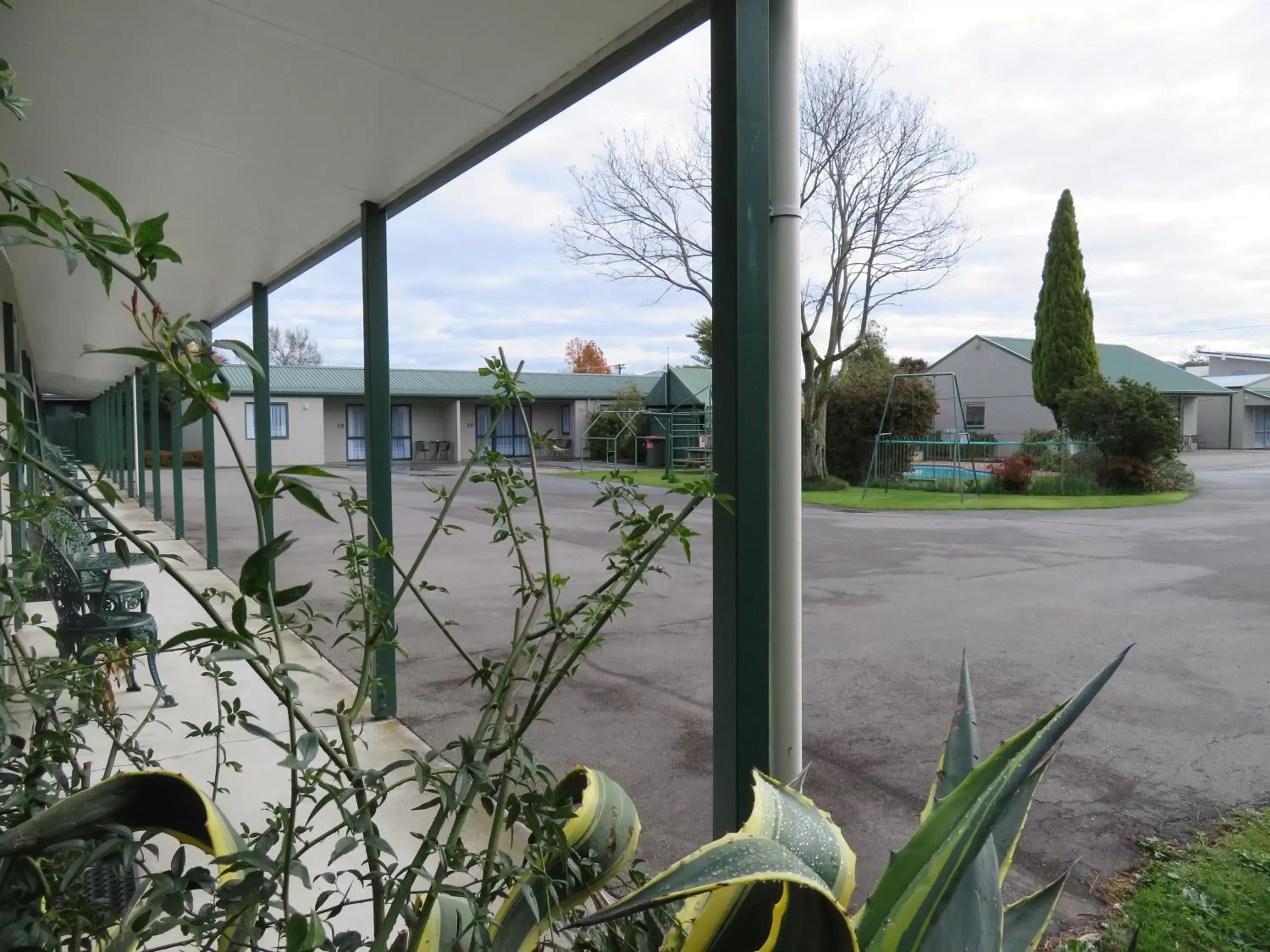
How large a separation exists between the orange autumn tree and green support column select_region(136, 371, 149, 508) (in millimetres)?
33454

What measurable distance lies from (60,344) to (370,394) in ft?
30.2

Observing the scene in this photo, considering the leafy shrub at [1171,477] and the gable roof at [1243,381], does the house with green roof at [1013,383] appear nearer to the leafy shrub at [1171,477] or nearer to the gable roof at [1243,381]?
the gable roof at [1243,381]

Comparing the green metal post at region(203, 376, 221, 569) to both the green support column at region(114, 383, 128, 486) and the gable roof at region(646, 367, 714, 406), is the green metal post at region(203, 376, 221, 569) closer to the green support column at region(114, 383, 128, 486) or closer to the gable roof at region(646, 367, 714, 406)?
the green support column at region(114, 383, 128, 486)

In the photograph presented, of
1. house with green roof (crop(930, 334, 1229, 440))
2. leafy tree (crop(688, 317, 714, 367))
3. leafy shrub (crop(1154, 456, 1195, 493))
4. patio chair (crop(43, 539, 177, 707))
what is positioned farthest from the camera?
leafy tree (crop(688, 317, 714, 367))

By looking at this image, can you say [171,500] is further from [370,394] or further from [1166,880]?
[1166,880]

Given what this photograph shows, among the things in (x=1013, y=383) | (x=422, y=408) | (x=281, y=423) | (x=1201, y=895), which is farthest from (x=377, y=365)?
(x=1013, y=383)

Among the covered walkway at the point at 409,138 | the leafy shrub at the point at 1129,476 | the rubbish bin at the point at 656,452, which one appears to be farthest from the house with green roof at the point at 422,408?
the covered walkway at the point at 409,138

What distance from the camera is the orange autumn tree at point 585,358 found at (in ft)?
160

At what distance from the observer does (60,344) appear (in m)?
10.5

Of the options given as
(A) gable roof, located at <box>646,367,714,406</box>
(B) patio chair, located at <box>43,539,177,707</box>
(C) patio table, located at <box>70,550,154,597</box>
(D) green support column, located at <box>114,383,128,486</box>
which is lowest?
(B) patio chair, located at <box>43,539,177,707</box>

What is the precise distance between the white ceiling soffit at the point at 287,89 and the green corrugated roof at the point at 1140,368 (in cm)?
3242

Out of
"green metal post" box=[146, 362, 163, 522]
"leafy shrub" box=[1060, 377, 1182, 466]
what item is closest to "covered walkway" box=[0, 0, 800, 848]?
"green metal post" box=[146, 362, 163, 522]

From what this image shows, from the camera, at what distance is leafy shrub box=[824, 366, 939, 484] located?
19.1 meters

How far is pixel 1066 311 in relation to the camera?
81.0ft
